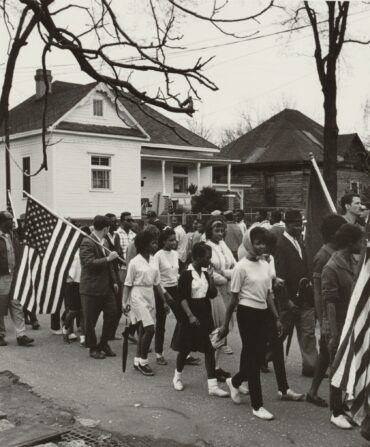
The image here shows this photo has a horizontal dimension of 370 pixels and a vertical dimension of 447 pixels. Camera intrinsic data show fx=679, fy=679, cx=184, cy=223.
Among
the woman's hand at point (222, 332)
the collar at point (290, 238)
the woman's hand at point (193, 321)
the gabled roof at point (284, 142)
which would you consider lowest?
the woman's hand at point (222, 332)

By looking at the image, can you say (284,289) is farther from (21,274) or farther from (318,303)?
(21,274)

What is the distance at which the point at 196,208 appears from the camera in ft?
89.3

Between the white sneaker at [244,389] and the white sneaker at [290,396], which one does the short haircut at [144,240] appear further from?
the white sneaker at [290,396]

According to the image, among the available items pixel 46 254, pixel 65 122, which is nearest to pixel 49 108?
pixel 65 122

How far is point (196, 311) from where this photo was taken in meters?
7.37

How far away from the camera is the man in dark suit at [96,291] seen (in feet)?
29.9

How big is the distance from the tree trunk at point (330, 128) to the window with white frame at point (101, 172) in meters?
14.2

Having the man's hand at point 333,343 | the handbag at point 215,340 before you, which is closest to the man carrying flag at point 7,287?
the handbag at point 215,340

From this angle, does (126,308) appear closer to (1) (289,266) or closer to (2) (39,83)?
(1) (289,266)

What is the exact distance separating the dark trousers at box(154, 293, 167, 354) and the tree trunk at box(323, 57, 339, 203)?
35.1ft

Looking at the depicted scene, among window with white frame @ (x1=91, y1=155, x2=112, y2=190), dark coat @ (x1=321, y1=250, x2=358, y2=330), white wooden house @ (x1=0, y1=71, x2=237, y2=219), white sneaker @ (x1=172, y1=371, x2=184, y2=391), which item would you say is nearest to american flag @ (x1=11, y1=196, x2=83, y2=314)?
white sneaker @ (x1=172, y1=371, x2=184, y2=391)

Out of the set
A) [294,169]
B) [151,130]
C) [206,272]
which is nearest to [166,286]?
[206,272]

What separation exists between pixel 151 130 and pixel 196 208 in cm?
1049

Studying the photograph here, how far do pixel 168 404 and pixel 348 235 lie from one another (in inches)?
95.9
